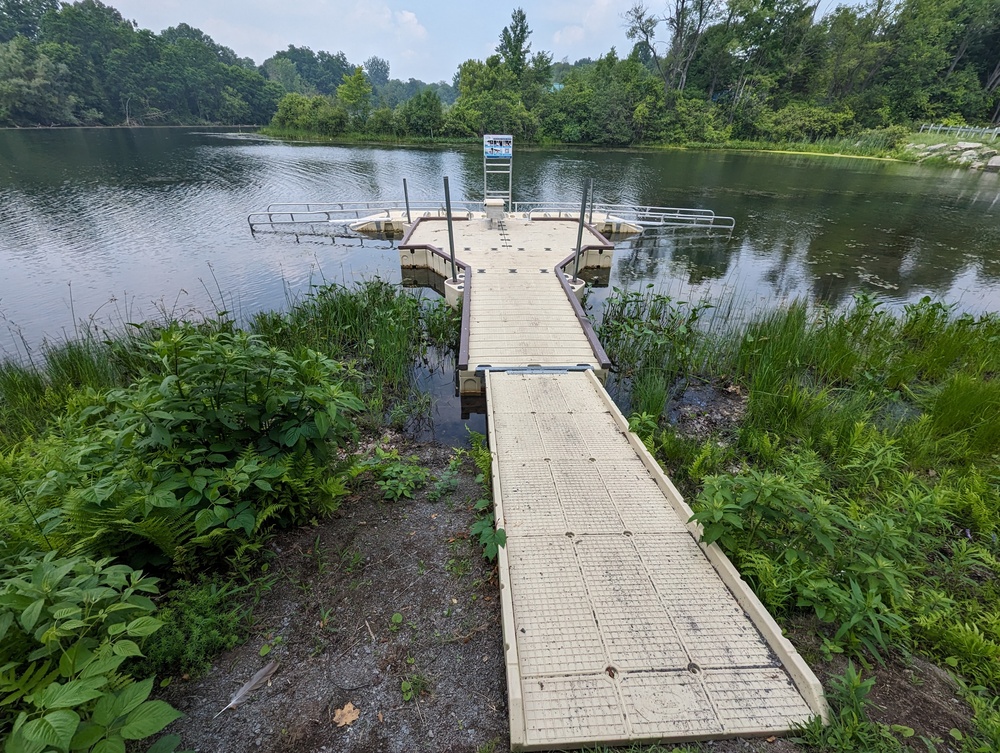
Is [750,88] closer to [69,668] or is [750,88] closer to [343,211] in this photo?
[343,211]

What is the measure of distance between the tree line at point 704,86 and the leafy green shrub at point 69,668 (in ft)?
142

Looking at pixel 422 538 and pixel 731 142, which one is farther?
pixel 731 142

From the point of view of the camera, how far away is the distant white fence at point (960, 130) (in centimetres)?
3082

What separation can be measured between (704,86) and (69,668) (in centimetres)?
5798

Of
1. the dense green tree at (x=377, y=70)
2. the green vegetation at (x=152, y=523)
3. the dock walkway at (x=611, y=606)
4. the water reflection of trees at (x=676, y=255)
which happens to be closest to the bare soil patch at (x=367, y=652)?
the green vegetation at (x=152, y=523)

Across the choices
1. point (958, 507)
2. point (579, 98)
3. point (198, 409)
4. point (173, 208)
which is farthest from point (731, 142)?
point (198, 409)

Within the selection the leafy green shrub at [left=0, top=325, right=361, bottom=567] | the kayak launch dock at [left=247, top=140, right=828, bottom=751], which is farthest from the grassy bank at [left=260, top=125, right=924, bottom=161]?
the leafy green shrub at [left=0, top=325, right=361, bottom=567]

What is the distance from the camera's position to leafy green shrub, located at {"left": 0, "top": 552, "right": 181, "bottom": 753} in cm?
124

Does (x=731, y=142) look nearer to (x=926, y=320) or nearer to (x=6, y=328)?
(x=926, y=320)

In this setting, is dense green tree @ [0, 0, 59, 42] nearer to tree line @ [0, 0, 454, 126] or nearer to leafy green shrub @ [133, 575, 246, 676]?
tree line @ [0, 0, 454, 126]

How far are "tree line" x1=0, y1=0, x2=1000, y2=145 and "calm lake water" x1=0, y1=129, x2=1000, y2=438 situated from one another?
56.9 ft

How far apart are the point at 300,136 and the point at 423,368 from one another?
42.8 metres

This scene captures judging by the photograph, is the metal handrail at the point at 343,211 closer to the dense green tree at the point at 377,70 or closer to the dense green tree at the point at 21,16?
the dense green tree at the point at 21,16

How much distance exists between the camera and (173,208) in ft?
47.5
